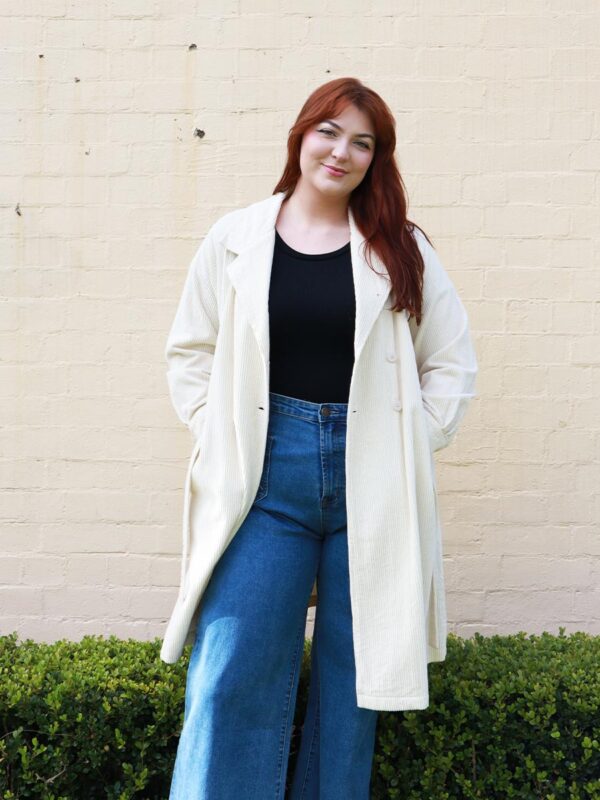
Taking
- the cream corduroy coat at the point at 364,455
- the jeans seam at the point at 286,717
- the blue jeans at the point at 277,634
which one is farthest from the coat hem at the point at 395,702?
the jeans seam at the point at 286,717

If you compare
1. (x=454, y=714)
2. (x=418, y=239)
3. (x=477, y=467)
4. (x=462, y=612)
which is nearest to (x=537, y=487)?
(x=477, y=467)

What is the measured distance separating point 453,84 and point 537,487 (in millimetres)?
1681

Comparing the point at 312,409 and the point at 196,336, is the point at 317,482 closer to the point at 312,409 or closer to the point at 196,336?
the point at 312,409

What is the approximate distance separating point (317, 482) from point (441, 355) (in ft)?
1.90

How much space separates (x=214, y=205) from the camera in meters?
4.15

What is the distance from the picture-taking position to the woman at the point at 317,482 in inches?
111

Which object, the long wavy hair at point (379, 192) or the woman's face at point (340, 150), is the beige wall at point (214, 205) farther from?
the woman's face at point (340, 150)

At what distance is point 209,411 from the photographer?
294 cm

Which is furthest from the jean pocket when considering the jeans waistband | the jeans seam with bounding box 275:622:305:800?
the jeans seam with bounding box 275:622:305:800

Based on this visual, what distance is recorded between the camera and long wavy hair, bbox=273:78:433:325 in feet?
9.62

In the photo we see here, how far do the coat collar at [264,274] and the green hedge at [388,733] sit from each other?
4.22 ft

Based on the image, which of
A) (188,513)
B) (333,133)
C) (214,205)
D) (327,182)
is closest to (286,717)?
(188,513)

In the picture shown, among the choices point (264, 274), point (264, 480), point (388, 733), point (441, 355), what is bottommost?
point (388, 733)

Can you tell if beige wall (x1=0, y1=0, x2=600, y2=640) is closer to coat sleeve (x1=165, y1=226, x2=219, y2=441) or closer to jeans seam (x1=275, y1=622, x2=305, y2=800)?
coat sleeve (x1=165, y1=226, x2=219, y2=441)
